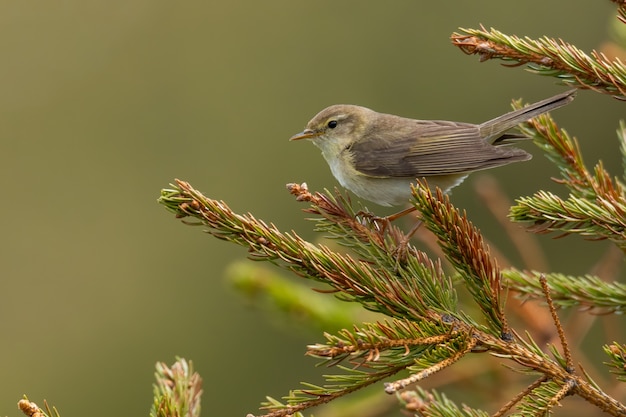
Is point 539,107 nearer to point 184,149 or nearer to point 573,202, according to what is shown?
point 573,202

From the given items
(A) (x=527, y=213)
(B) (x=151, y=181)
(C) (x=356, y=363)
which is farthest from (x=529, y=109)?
(B) (x=151, y=181)

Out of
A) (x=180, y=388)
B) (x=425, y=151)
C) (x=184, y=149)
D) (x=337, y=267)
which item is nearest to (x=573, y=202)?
(x=337, y=267)

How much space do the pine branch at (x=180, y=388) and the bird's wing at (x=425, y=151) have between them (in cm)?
182

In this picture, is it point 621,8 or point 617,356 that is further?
point 621,8

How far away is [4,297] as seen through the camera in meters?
12.0

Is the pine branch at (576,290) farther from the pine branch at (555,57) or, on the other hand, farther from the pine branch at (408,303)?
the pine branch at (555,57)

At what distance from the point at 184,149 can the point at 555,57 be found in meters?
10.8

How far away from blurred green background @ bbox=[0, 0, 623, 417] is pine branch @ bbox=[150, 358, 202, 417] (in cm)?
730

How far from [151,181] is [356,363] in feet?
37.0

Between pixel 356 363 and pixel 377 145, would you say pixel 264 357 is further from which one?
pixel 356 363

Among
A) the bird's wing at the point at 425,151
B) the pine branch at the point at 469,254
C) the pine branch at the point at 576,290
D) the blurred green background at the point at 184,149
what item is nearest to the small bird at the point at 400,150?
the bird's wing at the point at 425,151

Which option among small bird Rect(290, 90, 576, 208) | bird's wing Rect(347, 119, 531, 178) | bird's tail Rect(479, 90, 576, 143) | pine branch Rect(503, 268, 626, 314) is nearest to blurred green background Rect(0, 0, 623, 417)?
small bird Rect(290, 90, 576, 208)

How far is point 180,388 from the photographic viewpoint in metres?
2.12

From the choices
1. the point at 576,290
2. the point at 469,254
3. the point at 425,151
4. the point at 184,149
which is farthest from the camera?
the point at 184,149
